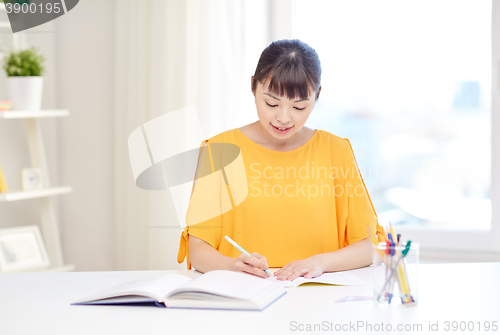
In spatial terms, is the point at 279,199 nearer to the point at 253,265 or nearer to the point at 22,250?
the point at 253,265

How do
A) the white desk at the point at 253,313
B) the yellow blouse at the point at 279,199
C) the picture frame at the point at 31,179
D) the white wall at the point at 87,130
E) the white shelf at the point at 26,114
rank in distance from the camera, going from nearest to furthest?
1. the white desk at the point at 253,313
2. the yellow blouse at the point at 279,199
3. the white shelf at the point at 26,114
4. the picture frame at the point at 31,179
5. the white wall at the point at 87,130

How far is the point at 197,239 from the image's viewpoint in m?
1.48

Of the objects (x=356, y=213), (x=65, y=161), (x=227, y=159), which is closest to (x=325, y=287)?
(x=356, y=213)

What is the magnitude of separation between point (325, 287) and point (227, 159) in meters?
0.56

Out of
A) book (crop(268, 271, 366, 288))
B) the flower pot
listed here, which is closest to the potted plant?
the flower pot

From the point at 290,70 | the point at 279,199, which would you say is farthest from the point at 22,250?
the point at 290,70

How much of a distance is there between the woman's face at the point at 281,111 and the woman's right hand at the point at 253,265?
1.31ft

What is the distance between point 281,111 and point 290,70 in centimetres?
12

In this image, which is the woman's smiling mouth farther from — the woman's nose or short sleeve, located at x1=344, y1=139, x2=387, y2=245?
short sleeve, located at x1=344, y1=139, x2=387, y2=245

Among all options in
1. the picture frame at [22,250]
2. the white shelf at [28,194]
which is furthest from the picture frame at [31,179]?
the picture frame at [22,250]

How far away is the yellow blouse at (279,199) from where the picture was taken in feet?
5.25

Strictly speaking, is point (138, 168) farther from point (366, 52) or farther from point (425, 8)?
point (425, 8)

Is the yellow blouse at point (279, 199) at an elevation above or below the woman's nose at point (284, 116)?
below

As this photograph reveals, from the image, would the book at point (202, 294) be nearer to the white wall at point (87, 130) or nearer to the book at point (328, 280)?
the book at point (328, 280)
